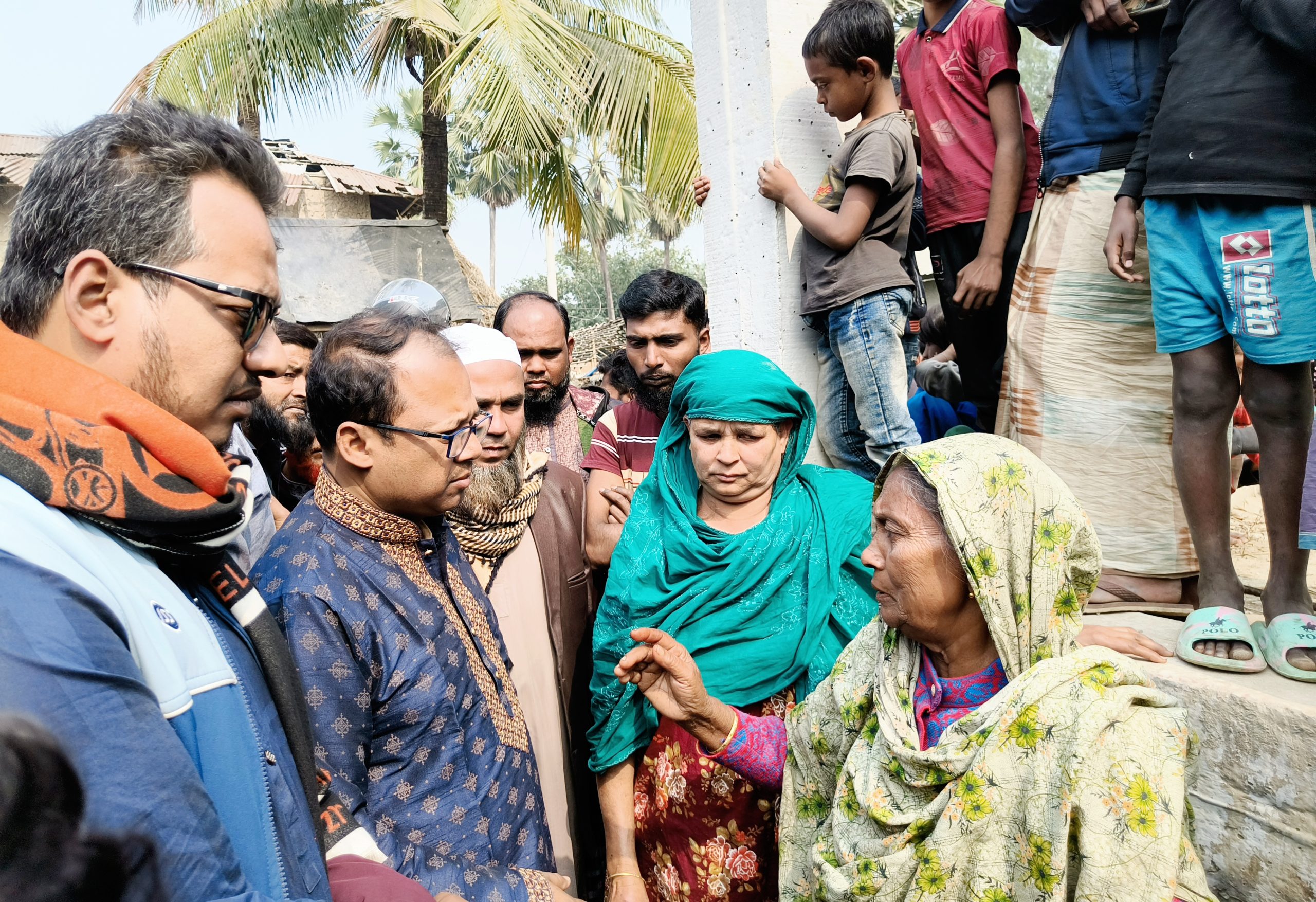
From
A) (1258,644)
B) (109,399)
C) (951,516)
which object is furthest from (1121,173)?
(109,399)

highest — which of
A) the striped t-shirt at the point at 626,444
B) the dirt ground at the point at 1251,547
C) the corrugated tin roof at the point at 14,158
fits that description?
the corrugated tin roof at the point at 14,158

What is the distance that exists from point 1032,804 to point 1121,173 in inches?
84.6

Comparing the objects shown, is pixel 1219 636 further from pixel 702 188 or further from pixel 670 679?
pixel 702 188

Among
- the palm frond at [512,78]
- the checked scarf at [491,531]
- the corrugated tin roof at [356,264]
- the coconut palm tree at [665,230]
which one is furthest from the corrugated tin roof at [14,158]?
the coconut palm tree at [665,230]

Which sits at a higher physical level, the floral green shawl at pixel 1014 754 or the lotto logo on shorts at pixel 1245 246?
the lotto logo on shorts at pixel 1245 246

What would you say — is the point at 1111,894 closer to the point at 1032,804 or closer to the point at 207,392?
the point at 1032,804

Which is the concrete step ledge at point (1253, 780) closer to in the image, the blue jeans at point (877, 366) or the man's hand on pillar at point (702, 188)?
the blue jeans at point (877, 366)

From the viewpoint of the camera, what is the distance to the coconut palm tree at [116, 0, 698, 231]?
10141 mm

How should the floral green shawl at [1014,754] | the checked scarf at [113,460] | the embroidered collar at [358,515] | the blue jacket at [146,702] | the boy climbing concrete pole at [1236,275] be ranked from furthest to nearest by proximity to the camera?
1. the boy climbing concrete pole at [1236,275]
2. the embroidered collar at [358,515]
3. the floral green shawl at [1014,754]
4. the checked scarf at [113,460]
5. the blue jacket at [146,702]

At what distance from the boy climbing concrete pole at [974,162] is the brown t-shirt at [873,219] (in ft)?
0.45

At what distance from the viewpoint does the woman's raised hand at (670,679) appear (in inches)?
79.8

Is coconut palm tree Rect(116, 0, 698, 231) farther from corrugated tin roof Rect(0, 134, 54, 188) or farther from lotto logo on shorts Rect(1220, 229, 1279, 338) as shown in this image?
lotto logo on shorts Rect(1220, 229, 1279, 338)

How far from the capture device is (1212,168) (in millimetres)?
2230

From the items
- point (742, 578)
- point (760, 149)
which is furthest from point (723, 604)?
point (760, 149)
